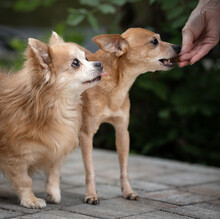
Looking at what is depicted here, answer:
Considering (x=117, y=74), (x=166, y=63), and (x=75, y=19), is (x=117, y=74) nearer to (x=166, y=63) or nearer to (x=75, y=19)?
(x=166, y=63)

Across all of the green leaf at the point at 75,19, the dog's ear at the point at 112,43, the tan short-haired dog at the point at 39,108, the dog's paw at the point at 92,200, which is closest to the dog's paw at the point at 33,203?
the tan short-haired dog at the point at 39,108

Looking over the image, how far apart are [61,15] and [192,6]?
22.6 feet

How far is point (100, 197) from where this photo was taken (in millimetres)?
4133

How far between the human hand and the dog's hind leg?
1.68m

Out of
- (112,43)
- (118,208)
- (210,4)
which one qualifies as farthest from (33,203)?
(210,4)

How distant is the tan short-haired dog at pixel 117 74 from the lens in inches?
157

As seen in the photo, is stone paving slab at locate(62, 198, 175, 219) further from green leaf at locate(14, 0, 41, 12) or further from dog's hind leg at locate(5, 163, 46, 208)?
green leaf at locate(14, 0, 41, 12)

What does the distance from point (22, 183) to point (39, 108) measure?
24.5 inches

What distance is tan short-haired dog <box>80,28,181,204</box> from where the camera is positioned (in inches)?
157

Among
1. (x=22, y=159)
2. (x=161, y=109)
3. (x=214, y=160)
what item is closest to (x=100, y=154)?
(x=161, y=109)

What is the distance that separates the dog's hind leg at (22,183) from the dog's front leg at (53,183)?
143 millimetres

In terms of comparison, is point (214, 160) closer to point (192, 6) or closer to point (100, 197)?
point (192, 6)

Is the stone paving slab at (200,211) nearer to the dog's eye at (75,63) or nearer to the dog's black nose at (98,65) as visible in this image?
the dog's black nose at (98,65)

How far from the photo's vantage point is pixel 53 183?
3.94 m
